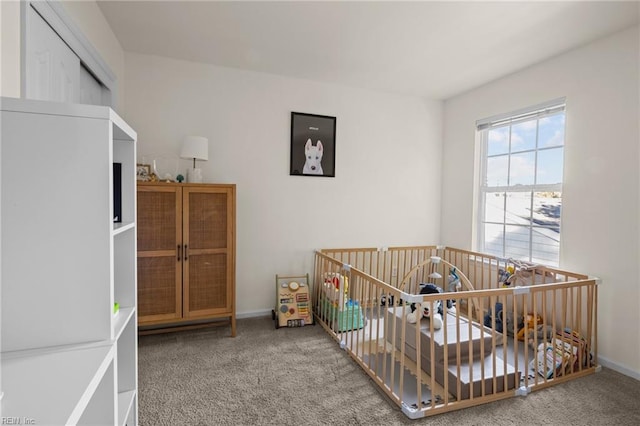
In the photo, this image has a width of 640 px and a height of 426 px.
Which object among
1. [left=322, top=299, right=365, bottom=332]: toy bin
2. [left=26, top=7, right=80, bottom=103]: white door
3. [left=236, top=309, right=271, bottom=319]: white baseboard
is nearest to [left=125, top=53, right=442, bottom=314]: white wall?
[left=236, top=309, right=271, bottom=319]: white baseboard

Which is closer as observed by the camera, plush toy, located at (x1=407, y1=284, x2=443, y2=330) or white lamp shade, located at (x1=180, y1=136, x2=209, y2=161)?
plush toy, located at (x1=407, y1=284, x2=443, y2=330)

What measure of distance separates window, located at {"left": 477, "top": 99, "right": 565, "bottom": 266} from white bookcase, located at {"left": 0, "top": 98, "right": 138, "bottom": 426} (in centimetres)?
333

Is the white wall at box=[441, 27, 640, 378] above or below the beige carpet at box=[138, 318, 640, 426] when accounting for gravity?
above

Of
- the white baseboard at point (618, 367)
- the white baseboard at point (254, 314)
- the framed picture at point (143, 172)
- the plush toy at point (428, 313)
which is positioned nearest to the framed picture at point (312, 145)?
the framed picture at point (143, 172)

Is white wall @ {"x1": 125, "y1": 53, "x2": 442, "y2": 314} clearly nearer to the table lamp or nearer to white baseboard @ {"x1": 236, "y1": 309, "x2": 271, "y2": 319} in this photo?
white baseboard @ {"x1": 236, "y1": 309, "x2": 271, "y2": 319}

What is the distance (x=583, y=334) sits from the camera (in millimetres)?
2516

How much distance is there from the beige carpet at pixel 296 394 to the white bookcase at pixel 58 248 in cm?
97

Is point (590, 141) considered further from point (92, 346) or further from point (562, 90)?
point (92, 346)

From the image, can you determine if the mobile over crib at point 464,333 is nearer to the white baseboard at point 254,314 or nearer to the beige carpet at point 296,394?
the beige carpet at point 296,394

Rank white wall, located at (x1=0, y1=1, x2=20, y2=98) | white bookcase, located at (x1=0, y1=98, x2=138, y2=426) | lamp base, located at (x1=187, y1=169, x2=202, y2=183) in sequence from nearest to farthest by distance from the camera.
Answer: white bookcase, located at (x1=0, y1=98, x2=138, y2=426)
white wall, located at (x1=0, y1=1, x2=20, y2=98)
lamp base, located at (x1=187, y1=169, x2=202, y2=183)

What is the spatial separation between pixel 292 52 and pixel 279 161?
105 centimetres

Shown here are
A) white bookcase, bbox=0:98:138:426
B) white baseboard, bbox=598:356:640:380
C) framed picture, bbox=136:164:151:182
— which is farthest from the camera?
framed picture, bbox=136:164:151:182

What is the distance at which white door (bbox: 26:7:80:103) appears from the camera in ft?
4.58

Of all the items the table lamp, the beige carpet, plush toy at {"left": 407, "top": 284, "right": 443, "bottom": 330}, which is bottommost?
the beige carpet
